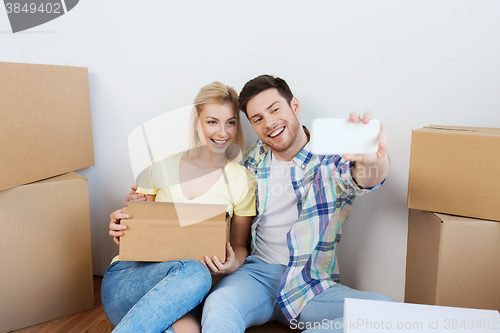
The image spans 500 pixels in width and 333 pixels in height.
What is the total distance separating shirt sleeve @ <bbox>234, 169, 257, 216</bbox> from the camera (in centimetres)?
119

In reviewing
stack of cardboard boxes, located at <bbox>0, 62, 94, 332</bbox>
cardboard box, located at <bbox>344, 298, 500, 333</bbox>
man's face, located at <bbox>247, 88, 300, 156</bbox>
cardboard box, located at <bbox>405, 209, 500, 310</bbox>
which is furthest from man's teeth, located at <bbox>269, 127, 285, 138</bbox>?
stack of cardboard boxes, located at <bbox>0, 62, 94, 332</bbox>

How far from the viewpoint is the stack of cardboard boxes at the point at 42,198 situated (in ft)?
3.55

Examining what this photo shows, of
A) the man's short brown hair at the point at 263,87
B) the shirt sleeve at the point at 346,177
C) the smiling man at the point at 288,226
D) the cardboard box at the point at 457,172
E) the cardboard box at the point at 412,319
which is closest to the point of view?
the cardboard box at the point at 412,319

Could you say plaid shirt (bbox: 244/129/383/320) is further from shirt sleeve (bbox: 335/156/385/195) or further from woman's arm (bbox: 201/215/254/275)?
woman's arm (bbox: 201/215/254/275)

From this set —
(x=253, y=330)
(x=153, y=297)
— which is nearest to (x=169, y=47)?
(x=153, y=297)

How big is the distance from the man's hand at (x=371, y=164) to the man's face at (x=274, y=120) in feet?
0.90

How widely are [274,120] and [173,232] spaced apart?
0.47 m

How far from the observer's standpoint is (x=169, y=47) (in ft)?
4.47

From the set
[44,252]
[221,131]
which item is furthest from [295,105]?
[44,252]

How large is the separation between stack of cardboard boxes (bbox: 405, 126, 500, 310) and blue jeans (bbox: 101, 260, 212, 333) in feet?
2.08

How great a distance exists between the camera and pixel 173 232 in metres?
0.98

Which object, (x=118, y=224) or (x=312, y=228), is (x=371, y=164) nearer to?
(x=312, y=228)

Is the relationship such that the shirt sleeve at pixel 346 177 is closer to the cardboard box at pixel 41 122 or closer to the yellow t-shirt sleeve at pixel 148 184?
the yellow t-shirt sleeve at pixel 148 184

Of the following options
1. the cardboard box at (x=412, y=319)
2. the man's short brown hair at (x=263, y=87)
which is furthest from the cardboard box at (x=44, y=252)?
the cardboard box at (x=412, y=319)
